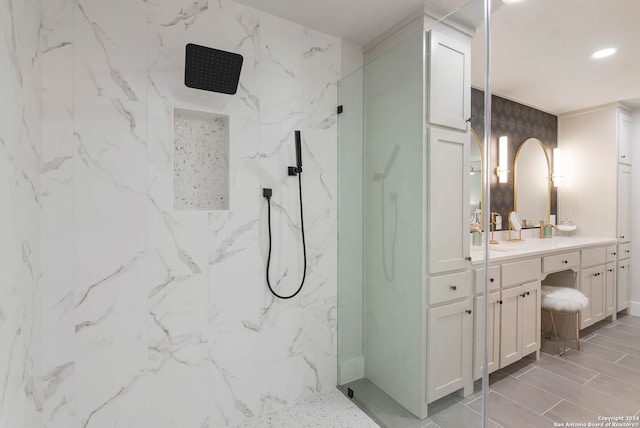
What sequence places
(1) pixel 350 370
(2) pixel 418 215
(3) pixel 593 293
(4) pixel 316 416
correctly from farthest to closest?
(1) pixel 350 370 < (4) pixel 316 416 < (2) pixel 418 215 < (3) pixel 593 293

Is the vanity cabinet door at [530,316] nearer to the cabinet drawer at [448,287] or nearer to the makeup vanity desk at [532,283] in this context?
the makeup vanity desk at [532,283]

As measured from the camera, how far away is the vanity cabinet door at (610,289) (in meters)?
1.18

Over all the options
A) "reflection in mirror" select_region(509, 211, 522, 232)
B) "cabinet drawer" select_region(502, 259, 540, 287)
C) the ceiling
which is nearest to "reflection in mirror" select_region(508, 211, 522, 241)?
"reflection in mirror" select_region(509, 211, 522, 232)

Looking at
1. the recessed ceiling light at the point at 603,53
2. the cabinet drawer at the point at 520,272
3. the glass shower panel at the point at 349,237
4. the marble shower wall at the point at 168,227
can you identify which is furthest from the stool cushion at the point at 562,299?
the marble shower wall at the point at 168,227

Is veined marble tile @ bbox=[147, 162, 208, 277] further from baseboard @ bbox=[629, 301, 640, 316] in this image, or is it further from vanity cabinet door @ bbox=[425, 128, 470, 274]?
baseboard @ bbox=[629, 301, 640, 316]

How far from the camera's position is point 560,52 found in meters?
1.27

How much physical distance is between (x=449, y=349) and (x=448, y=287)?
30 cm

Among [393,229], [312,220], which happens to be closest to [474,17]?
[393,229]

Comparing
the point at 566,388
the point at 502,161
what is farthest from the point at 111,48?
the point at 566,388

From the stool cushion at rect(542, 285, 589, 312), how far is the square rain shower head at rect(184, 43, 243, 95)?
1.83m

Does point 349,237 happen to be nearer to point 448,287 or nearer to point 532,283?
point 448,287

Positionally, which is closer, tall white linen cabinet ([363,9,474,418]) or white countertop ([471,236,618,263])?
white countertop ([471,236,618,263])

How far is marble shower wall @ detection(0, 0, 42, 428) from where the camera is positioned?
100 cm

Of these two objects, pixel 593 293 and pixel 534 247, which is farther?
pixel 534 247
